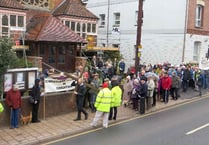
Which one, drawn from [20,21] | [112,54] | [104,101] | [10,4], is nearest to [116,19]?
[112,54]

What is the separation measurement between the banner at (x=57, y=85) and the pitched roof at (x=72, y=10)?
1335 cm

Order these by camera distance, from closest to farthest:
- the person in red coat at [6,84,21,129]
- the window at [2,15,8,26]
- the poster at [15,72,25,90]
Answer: the person in red coat at [6,84,21,129] → the poster at [15,72,25,90] → the window at [2,15,8,26]

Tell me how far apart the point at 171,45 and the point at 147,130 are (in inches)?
676

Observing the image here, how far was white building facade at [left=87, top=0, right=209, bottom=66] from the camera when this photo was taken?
27188mm

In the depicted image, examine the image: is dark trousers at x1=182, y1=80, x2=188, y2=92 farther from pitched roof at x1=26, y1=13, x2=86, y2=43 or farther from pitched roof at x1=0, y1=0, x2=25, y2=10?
pitched roof at x1=0, y1=0, x2=25, y2=10

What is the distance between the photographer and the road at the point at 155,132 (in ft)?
33.8

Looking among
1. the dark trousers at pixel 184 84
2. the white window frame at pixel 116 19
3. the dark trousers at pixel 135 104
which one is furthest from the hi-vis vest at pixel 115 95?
the white window frame at pixel 116 19

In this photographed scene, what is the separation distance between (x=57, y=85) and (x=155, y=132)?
4685mm

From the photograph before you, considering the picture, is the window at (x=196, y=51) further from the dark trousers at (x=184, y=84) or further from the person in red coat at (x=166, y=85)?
the person in red coat at (x=166, y=85)

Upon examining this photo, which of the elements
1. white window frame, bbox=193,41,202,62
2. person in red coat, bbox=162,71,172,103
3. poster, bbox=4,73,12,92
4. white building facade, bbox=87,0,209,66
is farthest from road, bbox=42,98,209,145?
white window frame, bbox=193,41,202,62

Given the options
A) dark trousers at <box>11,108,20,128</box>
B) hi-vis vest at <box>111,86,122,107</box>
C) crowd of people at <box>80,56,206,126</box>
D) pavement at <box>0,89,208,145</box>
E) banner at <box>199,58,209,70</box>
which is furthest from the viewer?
banner at <box>199,58,209,70</box>

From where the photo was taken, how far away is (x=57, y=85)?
13.9 meters

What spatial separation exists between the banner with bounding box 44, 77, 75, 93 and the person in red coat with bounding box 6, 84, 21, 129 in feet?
6.19

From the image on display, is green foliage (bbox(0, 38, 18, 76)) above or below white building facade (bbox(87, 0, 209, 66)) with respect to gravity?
below
